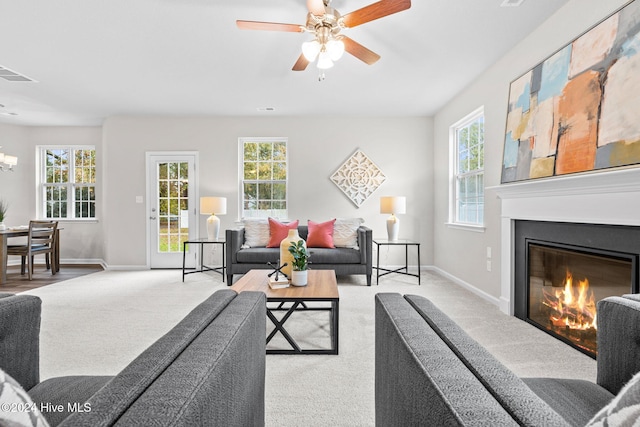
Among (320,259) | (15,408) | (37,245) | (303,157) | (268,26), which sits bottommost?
(320,259)

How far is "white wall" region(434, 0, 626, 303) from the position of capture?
99.2 inches

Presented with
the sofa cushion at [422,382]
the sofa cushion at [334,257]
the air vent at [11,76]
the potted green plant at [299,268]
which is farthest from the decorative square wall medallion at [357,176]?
the sofa cushion at [422,382]

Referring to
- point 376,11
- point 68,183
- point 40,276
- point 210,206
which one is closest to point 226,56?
point 376,11

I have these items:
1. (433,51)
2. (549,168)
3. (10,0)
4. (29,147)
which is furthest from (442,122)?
(29,147)

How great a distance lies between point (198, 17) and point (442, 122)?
12.4 feet

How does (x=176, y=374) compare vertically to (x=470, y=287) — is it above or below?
above

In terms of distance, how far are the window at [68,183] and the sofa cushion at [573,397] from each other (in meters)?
7.31

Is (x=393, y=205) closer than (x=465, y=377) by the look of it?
No

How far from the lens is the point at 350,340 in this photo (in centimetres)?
255

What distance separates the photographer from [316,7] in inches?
85.4

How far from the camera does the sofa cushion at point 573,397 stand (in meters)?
0.96

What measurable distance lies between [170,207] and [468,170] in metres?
4.71

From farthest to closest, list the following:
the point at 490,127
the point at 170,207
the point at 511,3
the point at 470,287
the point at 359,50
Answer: the point at 170,207 < the point at 470,287 < the point at 490,127 < the point at 359,50 < the point at 511,3

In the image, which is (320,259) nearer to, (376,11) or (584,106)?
(376,11)
